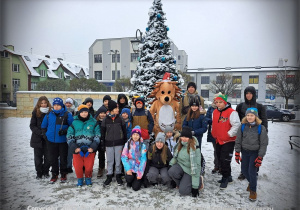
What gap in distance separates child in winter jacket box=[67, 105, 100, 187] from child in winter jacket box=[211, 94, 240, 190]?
8.76 ft

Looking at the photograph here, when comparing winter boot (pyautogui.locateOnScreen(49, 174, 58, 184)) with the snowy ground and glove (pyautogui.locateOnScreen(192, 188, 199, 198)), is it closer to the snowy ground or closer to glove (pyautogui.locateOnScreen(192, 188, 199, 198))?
the snowy ground

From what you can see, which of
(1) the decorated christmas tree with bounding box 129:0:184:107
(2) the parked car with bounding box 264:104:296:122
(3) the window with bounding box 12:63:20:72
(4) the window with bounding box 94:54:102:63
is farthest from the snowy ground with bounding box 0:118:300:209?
(4) the window with bounding box 94:54:102:63

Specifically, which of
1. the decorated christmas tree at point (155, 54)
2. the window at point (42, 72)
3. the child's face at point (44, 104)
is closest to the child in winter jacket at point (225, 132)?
the decorated christmas tree at point (155, 54)

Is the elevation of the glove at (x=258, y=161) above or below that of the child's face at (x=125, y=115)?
below

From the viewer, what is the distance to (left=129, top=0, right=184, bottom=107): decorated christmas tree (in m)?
7.42

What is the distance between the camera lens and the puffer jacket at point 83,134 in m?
4.10

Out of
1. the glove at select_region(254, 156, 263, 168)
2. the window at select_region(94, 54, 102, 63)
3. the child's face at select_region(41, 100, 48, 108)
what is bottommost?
the glove at select_region(254, 156, 263, 168)

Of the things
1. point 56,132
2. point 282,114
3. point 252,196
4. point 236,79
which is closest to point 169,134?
point 252,196

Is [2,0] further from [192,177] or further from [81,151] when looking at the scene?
[192,177]

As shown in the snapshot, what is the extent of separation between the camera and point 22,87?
28281mm

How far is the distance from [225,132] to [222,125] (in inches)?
6.2

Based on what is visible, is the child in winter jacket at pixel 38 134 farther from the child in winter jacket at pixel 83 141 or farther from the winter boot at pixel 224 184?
the winter boot at pixel 224 184

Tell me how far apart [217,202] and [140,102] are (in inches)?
103

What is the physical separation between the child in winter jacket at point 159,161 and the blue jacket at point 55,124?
6.54ft
